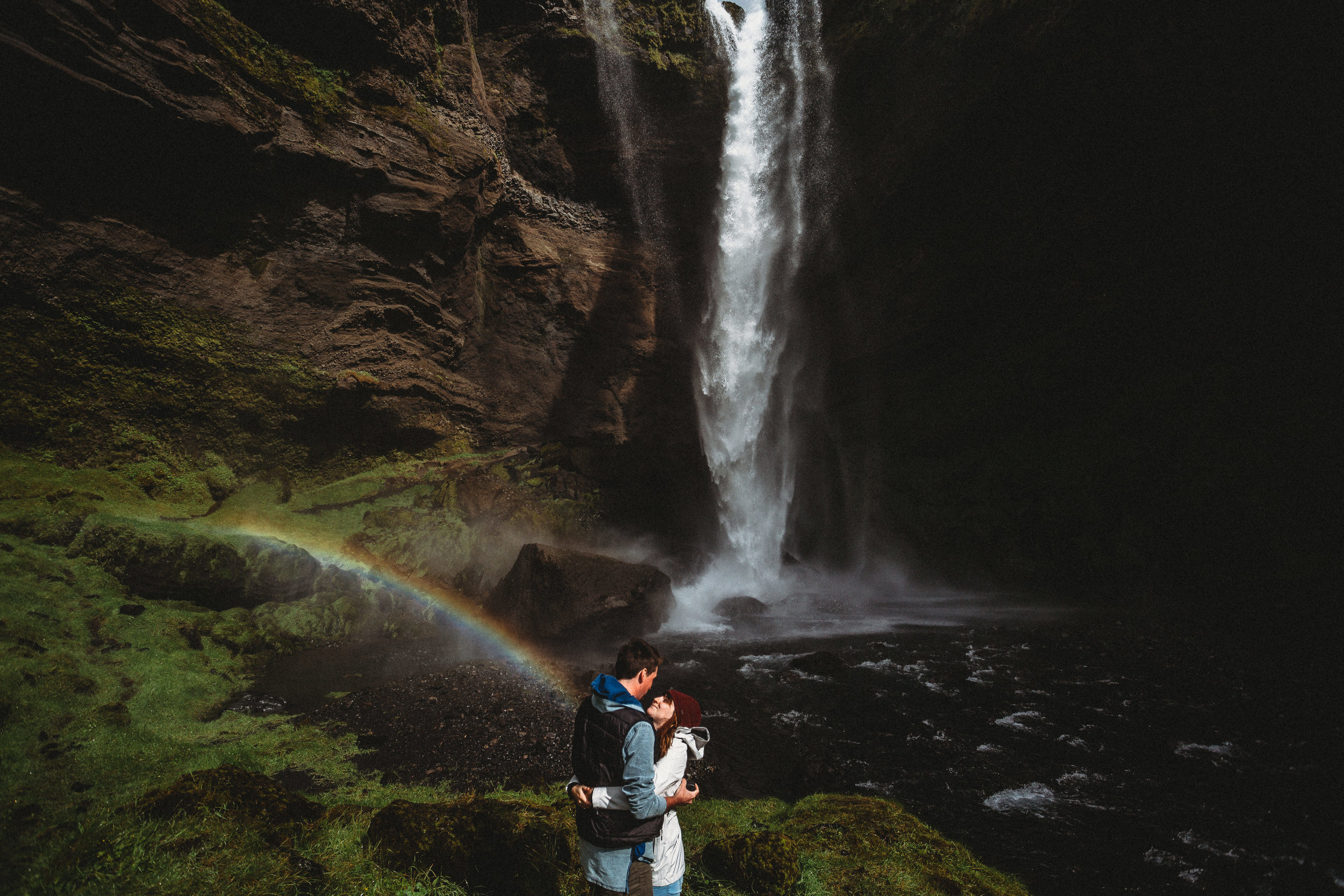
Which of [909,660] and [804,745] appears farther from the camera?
[909,660]

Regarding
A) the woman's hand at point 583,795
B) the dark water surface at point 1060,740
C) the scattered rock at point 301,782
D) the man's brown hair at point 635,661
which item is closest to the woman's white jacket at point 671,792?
the woman's hand at point 583,795

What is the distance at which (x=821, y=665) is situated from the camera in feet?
32.2

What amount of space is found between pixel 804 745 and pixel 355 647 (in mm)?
8885

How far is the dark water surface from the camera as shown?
15.5ft

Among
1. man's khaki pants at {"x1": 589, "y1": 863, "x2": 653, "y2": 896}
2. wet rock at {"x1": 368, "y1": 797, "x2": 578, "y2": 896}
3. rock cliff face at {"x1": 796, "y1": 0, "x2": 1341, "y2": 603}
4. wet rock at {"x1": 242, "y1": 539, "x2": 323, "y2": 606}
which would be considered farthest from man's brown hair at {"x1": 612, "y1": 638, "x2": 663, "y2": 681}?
rock cliff face at {"x1": 796, "y1": 0, "x2": 1341, "y2": 603}

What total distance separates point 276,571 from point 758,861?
10896mm

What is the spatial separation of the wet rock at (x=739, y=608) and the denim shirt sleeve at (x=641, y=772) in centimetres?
1292

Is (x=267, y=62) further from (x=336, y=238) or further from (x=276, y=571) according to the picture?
(x=276, y=571)

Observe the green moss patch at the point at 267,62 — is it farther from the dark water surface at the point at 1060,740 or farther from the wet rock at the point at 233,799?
the wet rock at the point at 233,799

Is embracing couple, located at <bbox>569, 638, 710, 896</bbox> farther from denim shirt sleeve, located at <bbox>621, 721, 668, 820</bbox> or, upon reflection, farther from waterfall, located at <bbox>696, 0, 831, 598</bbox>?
waterfall, located at <bbox>696, 0, 831, 598</bbox>

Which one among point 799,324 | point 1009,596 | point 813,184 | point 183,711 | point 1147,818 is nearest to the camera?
point 1147,818

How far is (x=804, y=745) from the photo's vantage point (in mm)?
6848

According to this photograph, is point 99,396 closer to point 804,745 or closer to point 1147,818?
point 804,745

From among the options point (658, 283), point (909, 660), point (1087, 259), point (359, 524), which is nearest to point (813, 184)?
point (658, 283)
